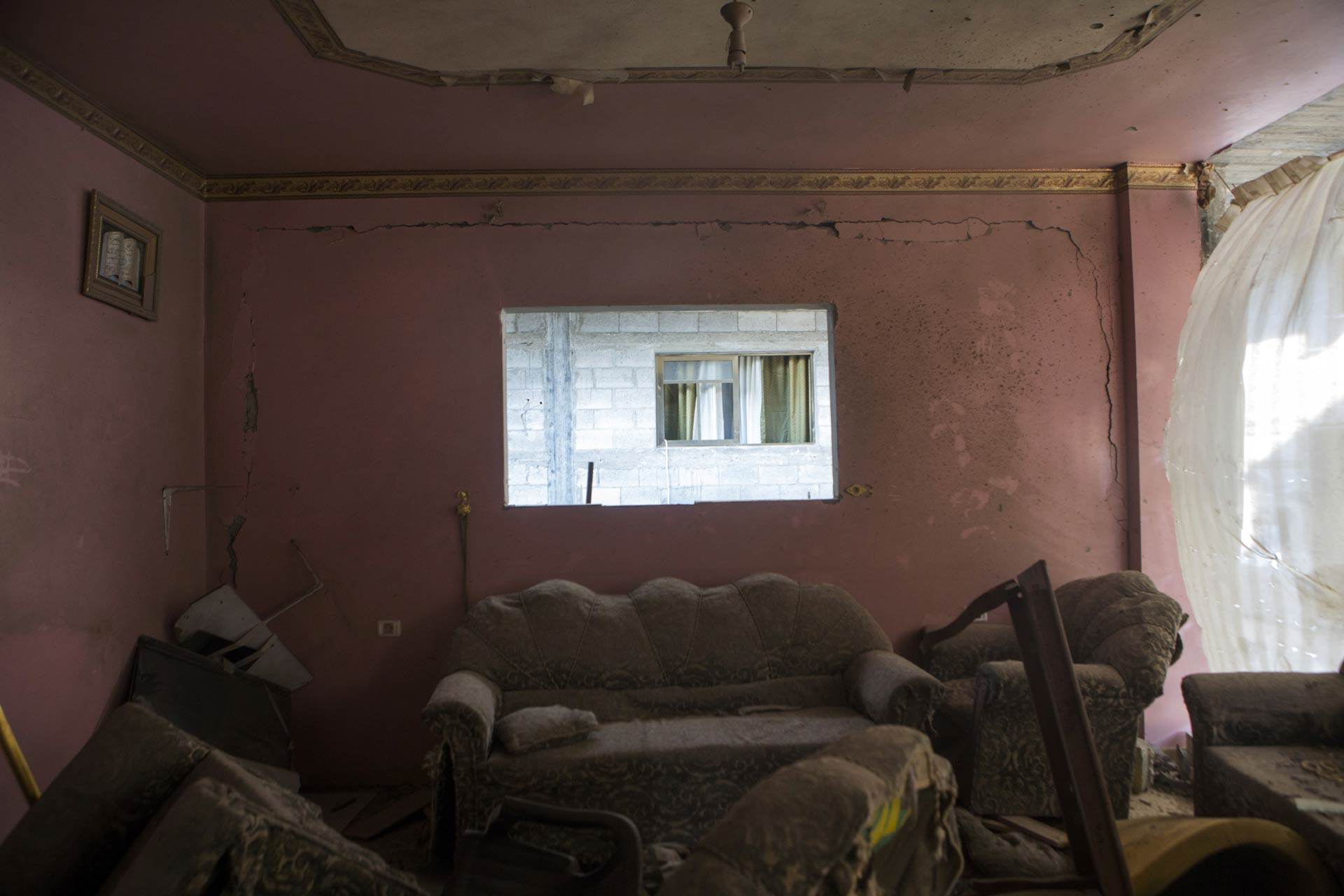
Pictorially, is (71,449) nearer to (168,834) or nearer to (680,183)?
(168,834)

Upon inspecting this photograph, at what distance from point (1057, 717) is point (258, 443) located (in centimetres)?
372

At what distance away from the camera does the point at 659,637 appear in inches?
146

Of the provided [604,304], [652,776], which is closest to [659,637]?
[652,776]

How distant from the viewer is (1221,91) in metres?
3.41

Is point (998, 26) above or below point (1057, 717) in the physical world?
above

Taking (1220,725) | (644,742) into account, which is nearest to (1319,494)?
(1220,725)

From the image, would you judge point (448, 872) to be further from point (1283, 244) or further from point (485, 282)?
point (1283, 244)

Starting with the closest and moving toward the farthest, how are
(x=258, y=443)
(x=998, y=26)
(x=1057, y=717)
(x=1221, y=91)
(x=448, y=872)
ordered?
1. (x=1057, y=717)
2. (x=998, y=26)
3. (x=448, y=872)
4. (x=1221, y=91)
5. (x=258, y=443)

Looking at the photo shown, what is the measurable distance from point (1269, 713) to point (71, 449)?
4613mm

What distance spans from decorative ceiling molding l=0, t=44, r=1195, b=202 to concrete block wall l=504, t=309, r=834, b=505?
3753 millimetres

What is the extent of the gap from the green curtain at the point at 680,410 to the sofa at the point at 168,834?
6.40 metres

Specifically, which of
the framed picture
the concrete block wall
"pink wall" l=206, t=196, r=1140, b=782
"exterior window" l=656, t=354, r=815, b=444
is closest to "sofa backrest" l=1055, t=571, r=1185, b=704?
"pink wall" l=206, t=196, r=1140, b=782

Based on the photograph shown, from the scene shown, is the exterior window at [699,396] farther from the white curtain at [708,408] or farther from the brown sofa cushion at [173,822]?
the brown sofa cushion at [173,822]

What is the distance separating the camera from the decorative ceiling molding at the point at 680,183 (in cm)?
408
